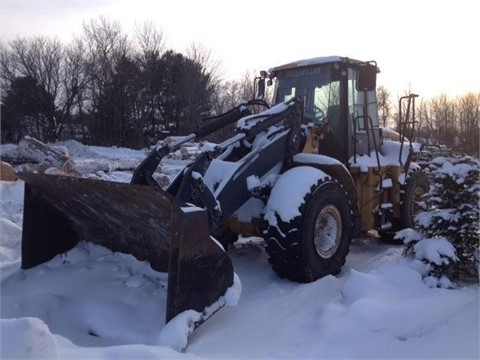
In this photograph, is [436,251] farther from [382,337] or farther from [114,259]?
[114,259]

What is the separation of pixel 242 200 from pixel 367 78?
7.93ft

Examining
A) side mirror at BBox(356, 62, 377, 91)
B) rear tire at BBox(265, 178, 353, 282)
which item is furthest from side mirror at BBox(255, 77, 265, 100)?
rear tire at BBox(265, 178, 353, 282)

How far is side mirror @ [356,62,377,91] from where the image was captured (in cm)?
615

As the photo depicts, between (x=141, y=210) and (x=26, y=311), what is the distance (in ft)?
4.13

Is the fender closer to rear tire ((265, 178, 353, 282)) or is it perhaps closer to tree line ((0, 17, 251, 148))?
rear tire ((265, 178, 353, 282))

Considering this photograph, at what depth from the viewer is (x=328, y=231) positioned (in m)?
5.48

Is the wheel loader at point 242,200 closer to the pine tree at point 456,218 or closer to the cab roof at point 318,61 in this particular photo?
the cab roof at point 318,61

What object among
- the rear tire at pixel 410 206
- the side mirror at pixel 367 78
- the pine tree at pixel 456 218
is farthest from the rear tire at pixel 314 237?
the rear tire at pixel 410 206

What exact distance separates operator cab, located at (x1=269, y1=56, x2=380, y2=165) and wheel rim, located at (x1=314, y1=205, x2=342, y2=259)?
1242 millimetres

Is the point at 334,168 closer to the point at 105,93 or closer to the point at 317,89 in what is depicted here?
the point at 317,89

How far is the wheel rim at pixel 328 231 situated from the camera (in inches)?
208

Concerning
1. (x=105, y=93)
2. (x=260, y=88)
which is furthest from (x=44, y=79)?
(x=260, y=88)

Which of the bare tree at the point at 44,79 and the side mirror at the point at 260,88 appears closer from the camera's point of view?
the side mirror at the point at 260,88

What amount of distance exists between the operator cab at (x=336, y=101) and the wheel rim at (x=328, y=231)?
48.9 inches
